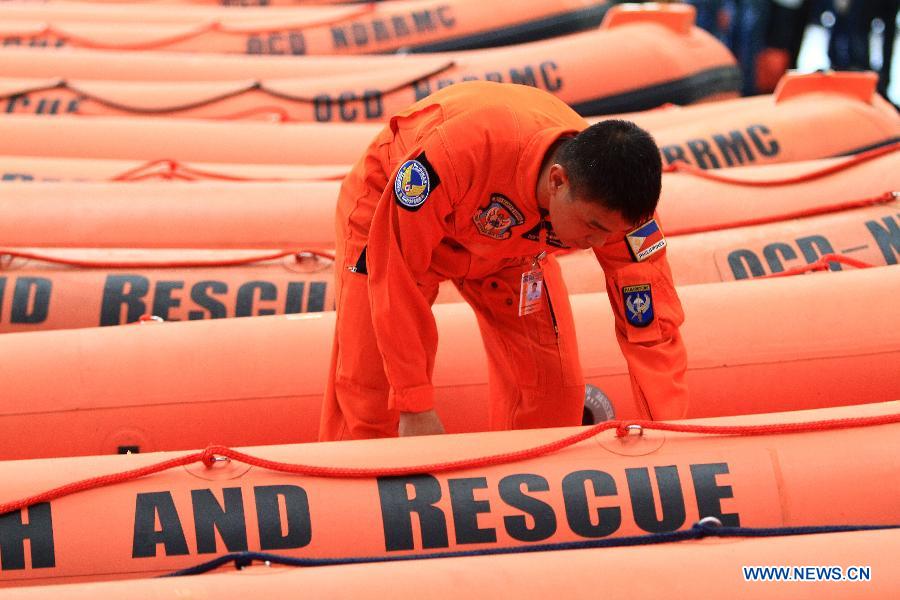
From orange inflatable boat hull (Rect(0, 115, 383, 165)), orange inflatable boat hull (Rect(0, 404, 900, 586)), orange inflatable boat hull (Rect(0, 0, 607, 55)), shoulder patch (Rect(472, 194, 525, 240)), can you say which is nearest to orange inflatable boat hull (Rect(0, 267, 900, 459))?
orange inflatable boat hull (Rect(0, 404, 900, 586))

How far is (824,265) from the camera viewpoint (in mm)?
2285

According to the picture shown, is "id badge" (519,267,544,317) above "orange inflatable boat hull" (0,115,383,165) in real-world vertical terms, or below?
below

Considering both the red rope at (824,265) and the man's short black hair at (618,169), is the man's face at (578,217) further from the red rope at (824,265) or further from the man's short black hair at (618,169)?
the red rope at (824,265)

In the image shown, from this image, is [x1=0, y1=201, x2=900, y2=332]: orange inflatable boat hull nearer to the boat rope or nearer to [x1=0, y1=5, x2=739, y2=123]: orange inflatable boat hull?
the boat rope

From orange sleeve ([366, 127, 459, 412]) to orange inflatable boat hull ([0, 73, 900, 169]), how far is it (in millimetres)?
1662

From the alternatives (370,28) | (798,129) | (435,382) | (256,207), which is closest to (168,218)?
(256,207)

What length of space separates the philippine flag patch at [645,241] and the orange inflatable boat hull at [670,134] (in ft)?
4.95

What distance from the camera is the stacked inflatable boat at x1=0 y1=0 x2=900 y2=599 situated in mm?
1508

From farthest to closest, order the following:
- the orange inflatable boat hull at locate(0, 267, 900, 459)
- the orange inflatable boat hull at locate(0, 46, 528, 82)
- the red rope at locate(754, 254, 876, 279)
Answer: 1. the orange inflatable boat hull at locate(0, 46, 528, 82)
2. the red rope at locate(754, 254, 876, 279)
3. the orange inflatable boat hull at locate(0, 267, 900, 459)

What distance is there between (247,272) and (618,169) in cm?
130

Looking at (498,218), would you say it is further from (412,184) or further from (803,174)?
(803,174)

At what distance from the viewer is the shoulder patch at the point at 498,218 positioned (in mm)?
1528

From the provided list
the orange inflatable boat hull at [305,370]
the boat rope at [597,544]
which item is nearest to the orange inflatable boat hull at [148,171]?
the orange inflatable boat hull at [305,370]

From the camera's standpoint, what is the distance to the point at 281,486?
5.33 feet
